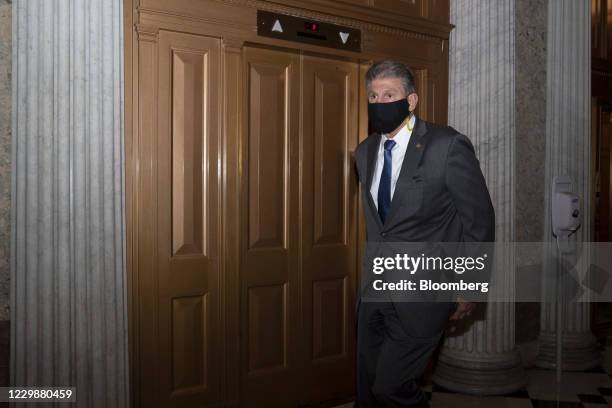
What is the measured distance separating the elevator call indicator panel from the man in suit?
1.03 m

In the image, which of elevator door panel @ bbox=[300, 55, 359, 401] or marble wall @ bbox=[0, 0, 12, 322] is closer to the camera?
marble wall @ bbox=[0, 0, 12, 322]

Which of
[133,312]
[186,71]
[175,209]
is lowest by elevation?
[133,312]

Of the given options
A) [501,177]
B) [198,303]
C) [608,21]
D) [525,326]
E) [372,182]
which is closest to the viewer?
[372,182]

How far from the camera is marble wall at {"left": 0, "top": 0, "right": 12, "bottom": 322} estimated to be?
2627 millimetres

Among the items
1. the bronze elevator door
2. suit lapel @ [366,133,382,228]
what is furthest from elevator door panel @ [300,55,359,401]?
suit lapel @ [366,133,382,228]

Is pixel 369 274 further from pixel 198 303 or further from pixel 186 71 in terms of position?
pixel 186 71

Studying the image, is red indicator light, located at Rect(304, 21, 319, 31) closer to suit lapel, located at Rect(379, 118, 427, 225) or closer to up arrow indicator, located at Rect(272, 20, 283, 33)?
up arrow indicator, located at Rect(272, 20, 283, 33)

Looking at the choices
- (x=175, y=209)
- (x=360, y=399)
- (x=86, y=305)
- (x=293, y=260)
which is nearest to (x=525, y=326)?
(x=293, y=260)

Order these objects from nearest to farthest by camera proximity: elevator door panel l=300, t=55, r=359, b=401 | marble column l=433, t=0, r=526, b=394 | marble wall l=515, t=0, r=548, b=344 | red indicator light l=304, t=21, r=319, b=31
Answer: red indicator light l=304, t=21, r=319, b=31
elevator door panel l=300, t=55, r=359, b=401
marble column l=433, t=0, r=526, b=394
marble wall l=515, t=0, r=548, b=344

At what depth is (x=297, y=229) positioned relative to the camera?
369cm

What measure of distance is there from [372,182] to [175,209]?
1125mm

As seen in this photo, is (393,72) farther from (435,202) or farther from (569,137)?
(569,137)

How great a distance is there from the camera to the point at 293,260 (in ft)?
12.1

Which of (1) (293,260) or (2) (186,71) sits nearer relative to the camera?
(2) (186,71)
